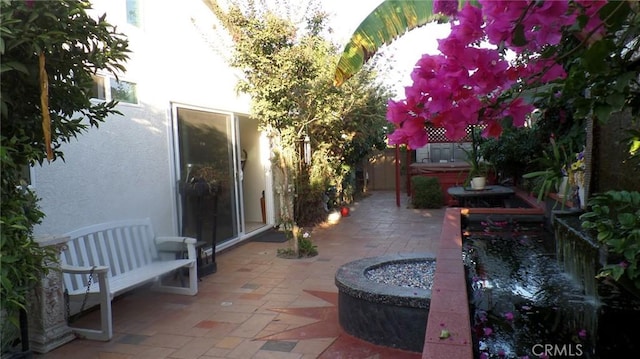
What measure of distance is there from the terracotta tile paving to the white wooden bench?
245mm

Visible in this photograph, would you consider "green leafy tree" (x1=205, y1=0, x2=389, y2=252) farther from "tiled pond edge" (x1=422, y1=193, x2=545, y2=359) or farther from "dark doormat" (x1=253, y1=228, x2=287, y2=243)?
"tiled pond edge" (x1=422, y1=193, x2=545, y2=359)

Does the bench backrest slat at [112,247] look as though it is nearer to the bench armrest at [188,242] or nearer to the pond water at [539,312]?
the bench armrest at [188,242]

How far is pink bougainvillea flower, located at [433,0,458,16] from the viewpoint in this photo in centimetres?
126

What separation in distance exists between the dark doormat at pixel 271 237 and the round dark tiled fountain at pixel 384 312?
4.91 metres

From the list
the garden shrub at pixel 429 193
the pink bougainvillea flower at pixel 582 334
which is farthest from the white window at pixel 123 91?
the garden shrub at pixel 429 193

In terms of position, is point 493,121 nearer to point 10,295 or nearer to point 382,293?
point 10,295

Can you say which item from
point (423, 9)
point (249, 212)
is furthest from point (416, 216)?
point (423, 9)

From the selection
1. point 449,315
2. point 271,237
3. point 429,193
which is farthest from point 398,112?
point 429,193

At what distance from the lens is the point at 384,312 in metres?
3.68

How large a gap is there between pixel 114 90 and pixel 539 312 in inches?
194

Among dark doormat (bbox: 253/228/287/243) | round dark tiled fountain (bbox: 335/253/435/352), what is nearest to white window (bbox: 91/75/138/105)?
round dark tiled fountain (bbox: 335/253/435/352)

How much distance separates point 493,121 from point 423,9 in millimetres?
3218

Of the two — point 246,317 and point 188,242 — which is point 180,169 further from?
point 246,317

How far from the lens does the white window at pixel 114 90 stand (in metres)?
5.16
